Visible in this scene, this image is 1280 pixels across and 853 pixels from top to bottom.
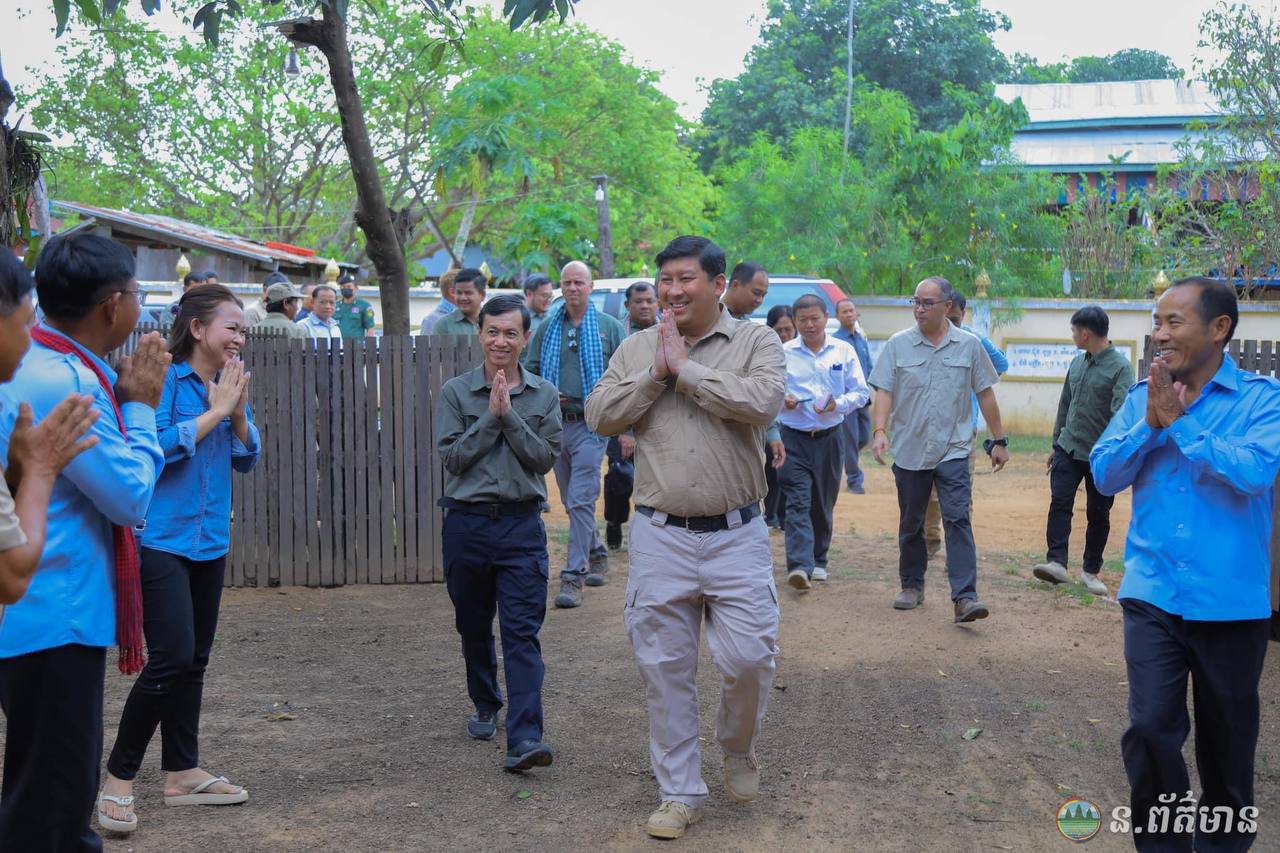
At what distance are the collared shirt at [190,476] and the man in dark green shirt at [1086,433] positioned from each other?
6.19 metres

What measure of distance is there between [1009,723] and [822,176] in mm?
17545

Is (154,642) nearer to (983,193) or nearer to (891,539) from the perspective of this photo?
(891,539)

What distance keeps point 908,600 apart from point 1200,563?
171 inches

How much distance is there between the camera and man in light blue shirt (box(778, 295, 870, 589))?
336 inches

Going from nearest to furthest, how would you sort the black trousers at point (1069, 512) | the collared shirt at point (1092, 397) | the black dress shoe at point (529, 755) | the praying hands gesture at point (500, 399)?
the black dress shoe at point (529, 755), the praying hands gesture at point (500, 399), the collared shirt at point (1092, 397), the black trousers at point (1069, 512)

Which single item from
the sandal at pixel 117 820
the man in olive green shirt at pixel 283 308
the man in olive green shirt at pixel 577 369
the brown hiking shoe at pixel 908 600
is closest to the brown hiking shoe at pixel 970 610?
the brown hiking shoe at pixel 908 600

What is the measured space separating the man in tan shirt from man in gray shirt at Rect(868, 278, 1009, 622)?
3174 millimetres

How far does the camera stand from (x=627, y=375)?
16.3 feet

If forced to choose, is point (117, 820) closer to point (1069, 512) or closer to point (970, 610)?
point (970, 610)

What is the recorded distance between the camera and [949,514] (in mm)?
7770

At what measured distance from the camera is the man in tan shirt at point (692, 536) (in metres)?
4.68

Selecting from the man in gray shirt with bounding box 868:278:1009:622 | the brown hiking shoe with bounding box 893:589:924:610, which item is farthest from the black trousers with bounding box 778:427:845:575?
the man in gray shirt with bounding box 868:278:1009:622

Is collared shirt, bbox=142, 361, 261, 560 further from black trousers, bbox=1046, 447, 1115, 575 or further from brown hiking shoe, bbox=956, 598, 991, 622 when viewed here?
black trousers, bbox=1046, 447, 1115, 575

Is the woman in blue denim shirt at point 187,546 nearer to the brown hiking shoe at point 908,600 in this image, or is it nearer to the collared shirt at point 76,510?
the collared shirt at point 76,510
